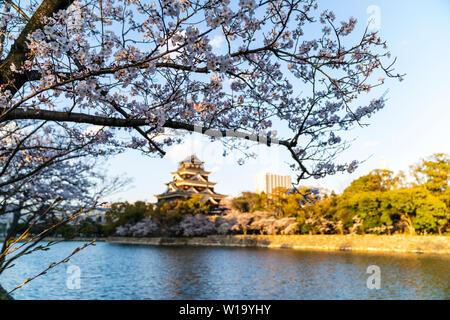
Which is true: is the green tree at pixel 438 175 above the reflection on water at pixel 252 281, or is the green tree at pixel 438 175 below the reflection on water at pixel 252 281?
above

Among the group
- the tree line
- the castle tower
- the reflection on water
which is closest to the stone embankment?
the tree line

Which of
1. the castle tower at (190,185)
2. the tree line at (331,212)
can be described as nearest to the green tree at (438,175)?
the tree line at (331,212)

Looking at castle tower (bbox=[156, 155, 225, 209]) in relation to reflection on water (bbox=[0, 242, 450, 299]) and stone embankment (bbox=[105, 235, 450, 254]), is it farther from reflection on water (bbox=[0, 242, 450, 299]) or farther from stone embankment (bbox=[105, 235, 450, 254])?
reflection on water (bbox=[0, 242, 450, 299])

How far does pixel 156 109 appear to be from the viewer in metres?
2.86

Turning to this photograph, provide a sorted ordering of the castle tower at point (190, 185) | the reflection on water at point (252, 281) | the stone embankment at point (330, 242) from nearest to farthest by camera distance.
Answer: the reflection on water at point (252, 281), the stone embankment at point (330, 242), the castle tower at point (190, 185)

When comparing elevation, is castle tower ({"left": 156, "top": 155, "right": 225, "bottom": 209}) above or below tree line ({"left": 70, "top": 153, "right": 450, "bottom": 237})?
above

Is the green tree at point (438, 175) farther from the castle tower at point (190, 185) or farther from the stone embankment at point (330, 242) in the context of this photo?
the castle tower at point (190, 185)

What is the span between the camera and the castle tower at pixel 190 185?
46906mm

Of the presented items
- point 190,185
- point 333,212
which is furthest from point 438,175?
point 190,185

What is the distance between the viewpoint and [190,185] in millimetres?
50500

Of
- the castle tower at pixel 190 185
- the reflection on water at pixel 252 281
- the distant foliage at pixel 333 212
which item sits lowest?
the reflection on water at pixel 252 281

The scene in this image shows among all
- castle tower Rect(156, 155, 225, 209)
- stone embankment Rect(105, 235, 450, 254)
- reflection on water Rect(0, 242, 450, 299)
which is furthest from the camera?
castle tower Rect(156, 155, 225, 209)

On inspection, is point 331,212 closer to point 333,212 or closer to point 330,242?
point 333,212

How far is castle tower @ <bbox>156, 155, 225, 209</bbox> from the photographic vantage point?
46906 mm
